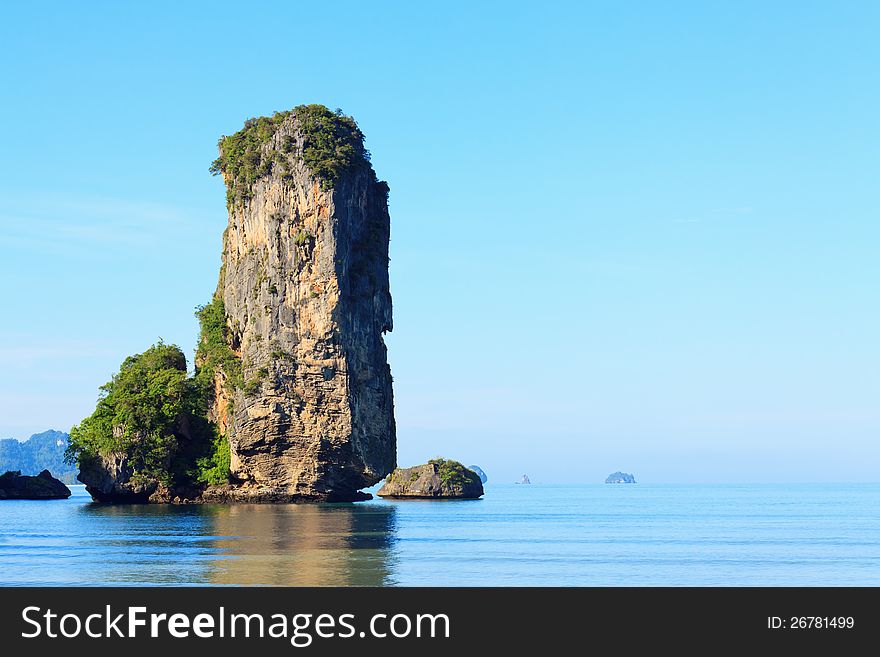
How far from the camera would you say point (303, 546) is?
41875mm

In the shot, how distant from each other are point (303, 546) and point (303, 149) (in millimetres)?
47270

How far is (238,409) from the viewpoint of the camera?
7975 cm

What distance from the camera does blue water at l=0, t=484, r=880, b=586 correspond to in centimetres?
3253

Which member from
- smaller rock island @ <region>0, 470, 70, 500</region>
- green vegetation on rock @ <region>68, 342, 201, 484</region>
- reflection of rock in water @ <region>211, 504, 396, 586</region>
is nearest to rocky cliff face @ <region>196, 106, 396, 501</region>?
green vegetation on rock @ <region>68, 342, 201, 484</region>

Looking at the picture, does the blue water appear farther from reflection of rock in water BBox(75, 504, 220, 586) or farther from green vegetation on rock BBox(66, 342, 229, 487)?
green vegetation on rock BBox(66, 342, 229, 487)

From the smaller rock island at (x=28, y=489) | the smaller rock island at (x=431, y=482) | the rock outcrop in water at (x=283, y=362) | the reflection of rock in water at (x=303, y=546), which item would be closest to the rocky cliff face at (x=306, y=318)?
the rock outcrop in water at (x=283, y=362)

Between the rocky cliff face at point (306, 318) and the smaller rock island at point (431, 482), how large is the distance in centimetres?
1368

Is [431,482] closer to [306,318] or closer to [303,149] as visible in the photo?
[306,318]

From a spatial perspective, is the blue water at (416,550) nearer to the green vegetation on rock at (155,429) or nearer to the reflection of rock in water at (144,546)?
the reflection of rock in water at (144,546)

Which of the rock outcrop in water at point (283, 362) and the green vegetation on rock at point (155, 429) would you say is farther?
the green vegetation on rock at point (155, 429)

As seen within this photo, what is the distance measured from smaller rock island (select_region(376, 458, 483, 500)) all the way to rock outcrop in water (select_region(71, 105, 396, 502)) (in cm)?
1338

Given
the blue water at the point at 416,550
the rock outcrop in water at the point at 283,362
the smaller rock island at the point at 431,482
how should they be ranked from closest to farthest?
the blue water at the point at 416,550 → the rock outcrop in water at the point at 283,362 → the smaller rock island at the point at 431,482

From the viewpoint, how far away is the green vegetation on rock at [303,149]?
80938 millimetres

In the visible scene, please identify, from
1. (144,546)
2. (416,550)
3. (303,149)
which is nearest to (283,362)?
(303,149)
